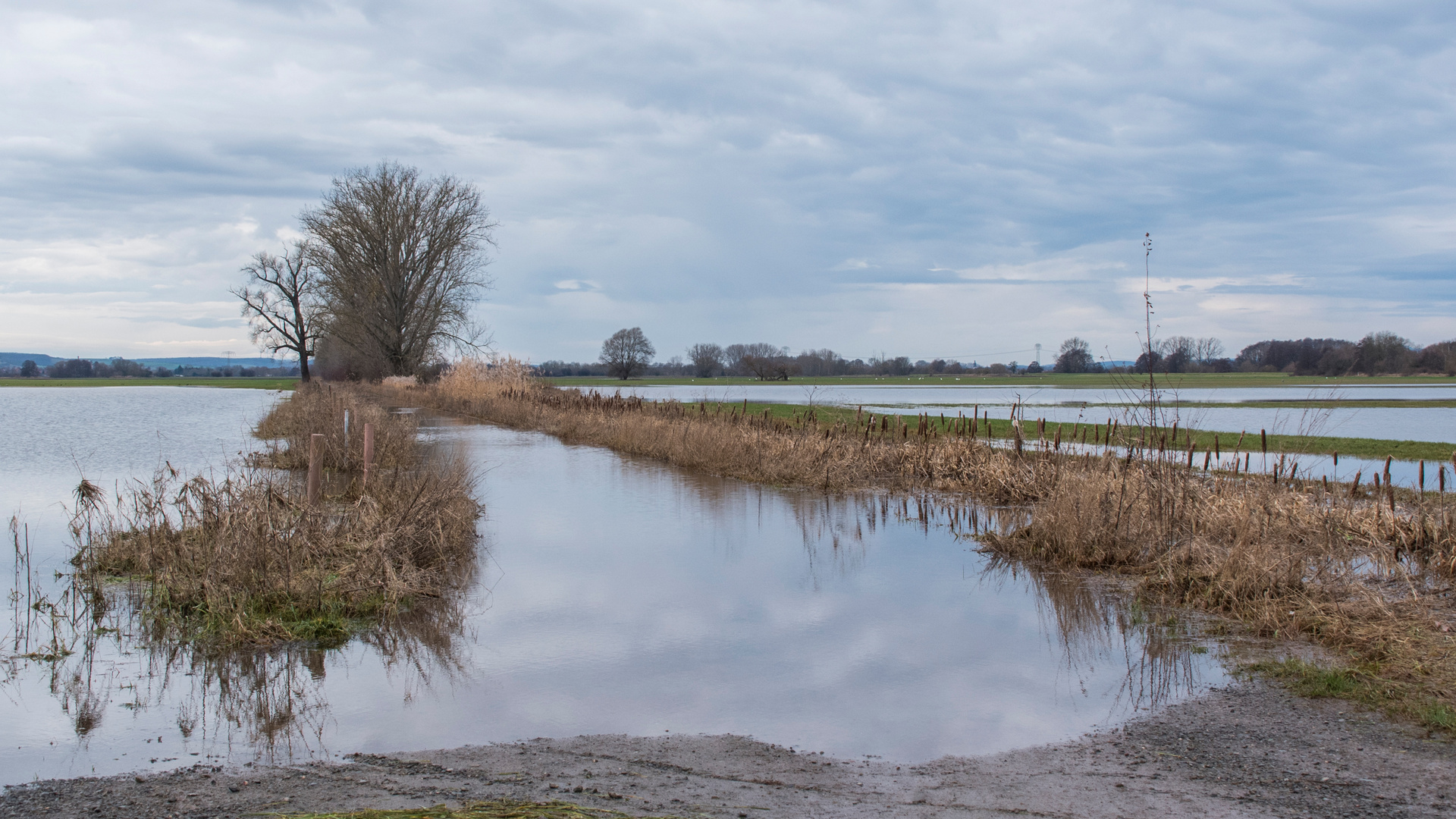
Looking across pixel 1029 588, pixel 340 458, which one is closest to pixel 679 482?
pixel 340 458

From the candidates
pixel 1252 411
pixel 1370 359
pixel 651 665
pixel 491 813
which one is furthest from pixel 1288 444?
pixel 1370 359

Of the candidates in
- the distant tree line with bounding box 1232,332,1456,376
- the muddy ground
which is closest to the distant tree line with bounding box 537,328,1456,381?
the distant tree line with bounding box 1232,332,1456,376

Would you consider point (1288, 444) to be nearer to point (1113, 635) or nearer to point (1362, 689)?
point (1113, 635)

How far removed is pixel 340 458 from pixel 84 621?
1063 centimetres

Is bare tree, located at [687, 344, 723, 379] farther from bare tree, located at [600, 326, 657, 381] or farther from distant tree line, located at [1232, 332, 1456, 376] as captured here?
distant tree line, located at [1232, 332, 1456, 376]

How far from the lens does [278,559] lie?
8227 millimetres

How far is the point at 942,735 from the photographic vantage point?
5473 millimetres

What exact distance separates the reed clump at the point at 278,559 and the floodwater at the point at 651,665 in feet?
1.20

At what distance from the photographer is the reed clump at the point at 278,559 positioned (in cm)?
757

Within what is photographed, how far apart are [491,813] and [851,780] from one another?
1.84 metres

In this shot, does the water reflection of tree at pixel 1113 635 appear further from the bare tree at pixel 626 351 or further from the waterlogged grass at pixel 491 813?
the bare tree at pixel 626 351

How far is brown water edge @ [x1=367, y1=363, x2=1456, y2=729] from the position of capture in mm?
6582

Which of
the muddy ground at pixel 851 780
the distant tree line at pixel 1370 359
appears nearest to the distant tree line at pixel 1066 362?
the distant tree line at pixel 1370 359

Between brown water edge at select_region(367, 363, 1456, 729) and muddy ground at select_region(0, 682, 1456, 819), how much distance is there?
1110 mm
